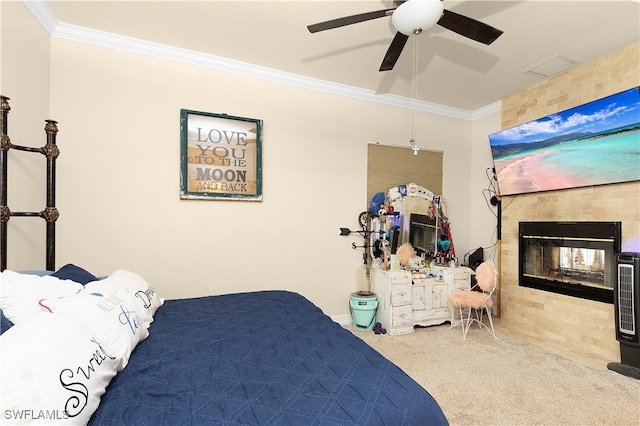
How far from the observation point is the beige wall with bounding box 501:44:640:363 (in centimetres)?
284

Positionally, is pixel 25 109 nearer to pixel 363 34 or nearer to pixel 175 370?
pixel 175 370

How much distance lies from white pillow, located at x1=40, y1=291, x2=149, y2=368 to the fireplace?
3887mm

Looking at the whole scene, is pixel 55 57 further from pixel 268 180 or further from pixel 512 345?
pixel 512 345

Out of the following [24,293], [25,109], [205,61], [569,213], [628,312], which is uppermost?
[205,61]

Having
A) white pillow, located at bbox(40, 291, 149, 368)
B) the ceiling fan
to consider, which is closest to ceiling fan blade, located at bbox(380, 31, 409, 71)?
the ceiling fan

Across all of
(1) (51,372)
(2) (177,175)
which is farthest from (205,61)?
(1) (51,372)

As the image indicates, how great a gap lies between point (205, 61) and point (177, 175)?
119cm

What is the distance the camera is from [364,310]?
11.5 feet

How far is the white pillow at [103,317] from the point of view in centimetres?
126

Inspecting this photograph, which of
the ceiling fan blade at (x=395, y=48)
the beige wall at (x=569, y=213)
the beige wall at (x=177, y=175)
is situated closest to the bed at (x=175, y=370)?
the beige wall at (x=177, y=175)

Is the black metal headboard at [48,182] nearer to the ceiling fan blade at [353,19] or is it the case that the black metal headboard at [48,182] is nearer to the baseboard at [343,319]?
the ceiling fan blade at [353,19]

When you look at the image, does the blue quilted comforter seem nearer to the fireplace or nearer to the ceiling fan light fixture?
the ceiling fan light fixture

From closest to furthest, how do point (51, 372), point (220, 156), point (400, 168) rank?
point (51, 372) < point (220, 156) < point (400, 168)

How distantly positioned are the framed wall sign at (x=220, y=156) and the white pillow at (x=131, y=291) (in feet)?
4.00
